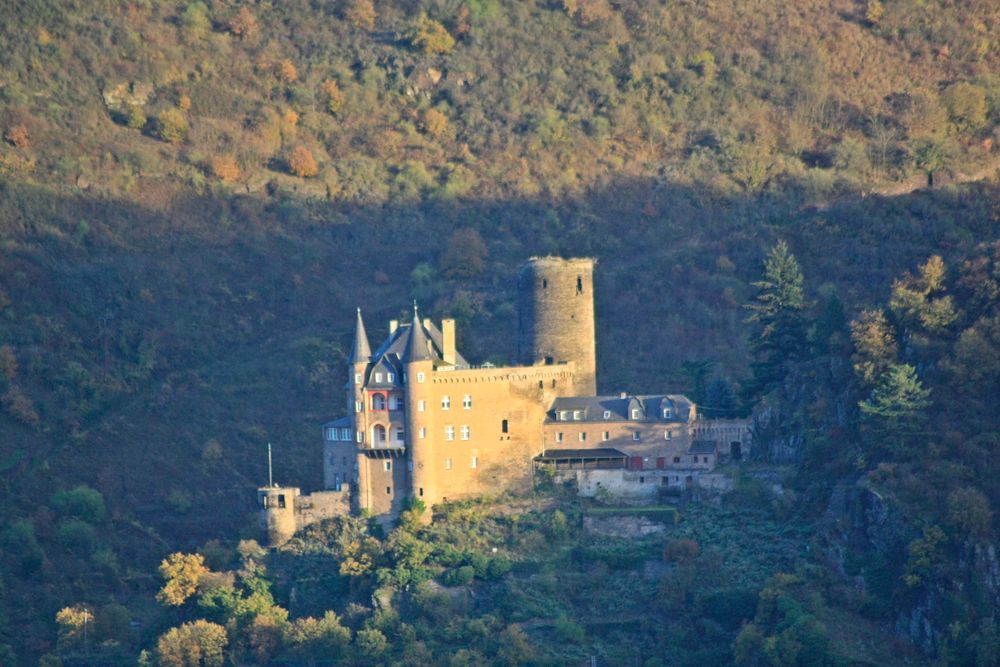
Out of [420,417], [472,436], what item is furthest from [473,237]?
[420,417]

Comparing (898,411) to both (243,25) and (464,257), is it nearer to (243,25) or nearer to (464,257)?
(464,257)

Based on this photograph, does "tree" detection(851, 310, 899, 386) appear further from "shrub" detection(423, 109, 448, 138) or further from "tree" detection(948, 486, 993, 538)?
"shrub" detection(423, 109, 448, 138)

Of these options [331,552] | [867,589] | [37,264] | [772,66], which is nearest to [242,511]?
[331,552]

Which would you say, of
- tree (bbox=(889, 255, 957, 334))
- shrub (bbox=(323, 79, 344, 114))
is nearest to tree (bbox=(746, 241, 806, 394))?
tree (bbox=(889, 255, 957, 334))

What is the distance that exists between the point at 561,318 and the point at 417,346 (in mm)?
9935

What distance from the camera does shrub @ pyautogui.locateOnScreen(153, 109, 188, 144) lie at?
14561 cm

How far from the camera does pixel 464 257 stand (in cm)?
13675

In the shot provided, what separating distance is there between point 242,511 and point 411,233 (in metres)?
31.5

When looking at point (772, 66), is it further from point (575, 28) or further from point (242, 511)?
point (242, 511)

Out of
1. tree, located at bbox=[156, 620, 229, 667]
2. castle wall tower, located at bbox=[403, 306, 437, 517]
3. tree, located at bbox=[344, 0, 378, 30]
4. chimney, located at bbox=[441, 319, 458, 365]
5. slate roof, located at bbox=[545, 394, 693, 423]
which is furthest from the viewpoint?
tree, located at bbox=[344, 0, 378, 30]

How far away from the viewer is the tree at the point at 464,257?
136500 mm

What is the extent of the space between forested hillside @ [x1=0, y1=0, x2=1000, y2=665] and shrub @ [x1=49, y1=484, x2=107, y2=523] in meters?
0.17

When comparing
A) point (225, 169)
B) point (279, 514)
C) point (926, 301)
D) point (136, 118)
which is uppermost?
point (136, 118)

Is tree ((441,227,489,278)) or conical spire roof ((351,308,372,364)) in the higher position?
tree ((441,227,489,278))
